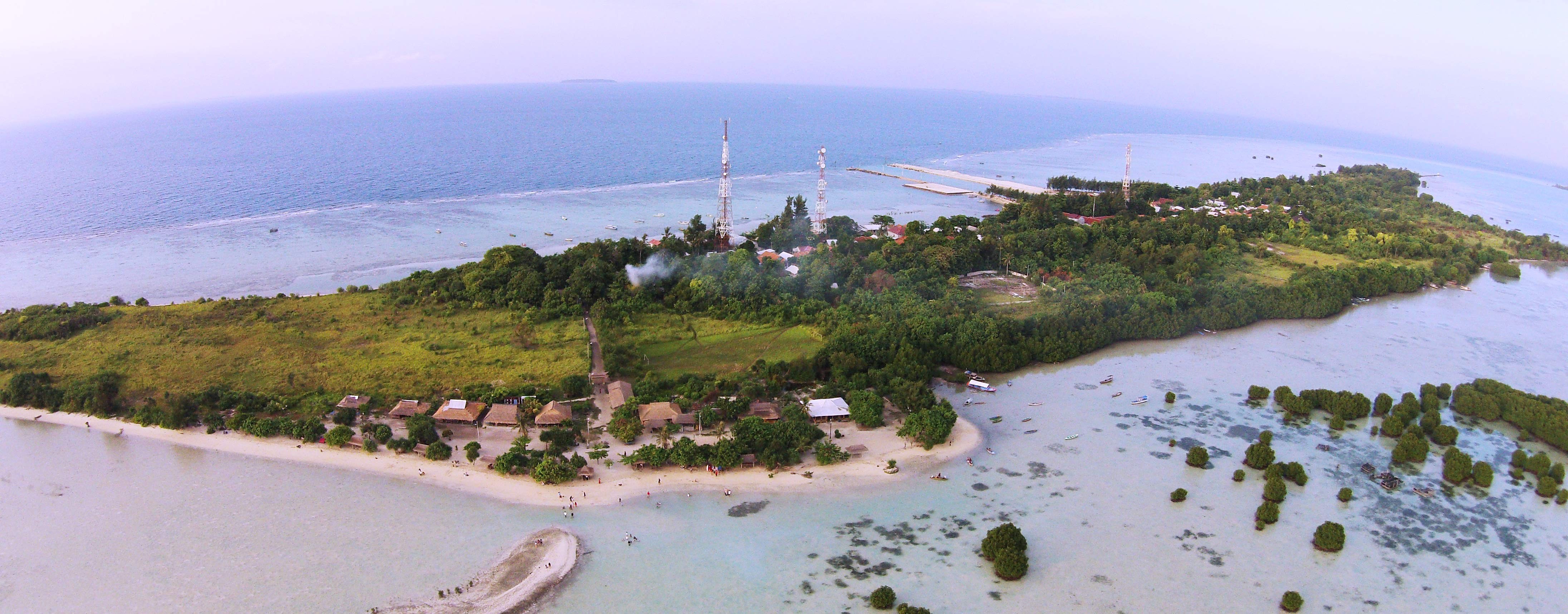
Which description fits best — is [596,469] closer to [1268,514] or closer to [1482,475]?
[1268,514]

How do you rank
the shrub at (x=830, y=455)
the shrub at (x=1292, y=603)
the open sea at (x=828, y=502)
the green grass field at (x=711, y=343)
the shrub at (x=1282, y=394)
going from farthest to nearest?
the green grass field at (x=711, y=343)
the shrub at (x=1282, y=394)
the shrub at (x=830, y=455)
the open sea at (x=828, y=502)
the shrub at (x=1292, y=603)

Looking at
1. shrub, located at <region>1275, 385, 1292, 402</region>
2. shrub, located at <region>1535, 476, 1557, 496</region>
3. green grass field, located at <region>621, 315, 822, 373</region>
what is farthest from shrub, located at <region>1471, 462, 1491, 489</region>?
green grass field, located at <region>621, 315, 822, 373</region>

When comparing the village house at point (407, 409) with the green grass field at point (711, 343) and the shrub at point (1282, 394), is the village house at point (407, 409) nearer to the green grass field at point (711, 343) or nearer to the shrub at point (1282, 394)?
the green grass field at point (711, 343)

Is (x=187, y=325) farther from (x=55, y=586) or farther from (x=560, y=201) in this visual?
(x=560, y=201)

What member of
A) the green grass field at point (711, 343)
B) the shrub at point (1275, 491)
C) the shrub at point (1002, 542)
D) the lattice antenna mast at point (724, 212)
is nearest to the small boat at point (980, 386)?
the green grass field at point (711, 343)

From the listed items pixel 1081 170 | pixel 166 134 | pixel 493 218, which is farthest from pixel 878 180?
pixel 166 134
